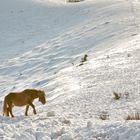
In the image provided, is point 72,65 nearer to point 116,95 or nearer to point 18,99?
point 116,95

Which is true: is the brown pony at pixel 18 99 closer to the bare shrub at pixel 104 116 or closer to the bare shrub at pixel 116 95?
the bare shrub at pixel 104 116

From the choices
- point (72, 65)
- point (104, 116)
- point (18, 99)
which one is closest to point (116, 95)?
point (104, 116)

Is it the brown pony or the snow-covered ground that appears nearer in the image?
the snow-covered ground

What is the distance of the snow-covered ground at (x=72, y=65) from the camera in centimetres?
665

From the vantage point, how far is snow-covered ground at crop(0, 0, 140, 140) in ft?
21.8

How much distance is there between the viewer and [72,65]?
13.7 m

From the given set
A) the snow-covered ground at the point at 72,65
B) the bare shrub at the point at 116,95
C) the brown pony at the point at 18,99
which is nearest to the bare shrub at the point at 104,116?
the snow-covered ground at the point at 72,65

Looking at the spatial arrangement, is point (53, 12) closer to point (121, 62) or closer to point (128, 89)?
point (121, 62)

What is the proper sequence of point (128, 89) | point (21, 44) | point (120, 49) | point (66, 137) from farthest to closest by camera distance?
point (21, 44) → point (120, 49) → point (128, 89) → point (66, 137)

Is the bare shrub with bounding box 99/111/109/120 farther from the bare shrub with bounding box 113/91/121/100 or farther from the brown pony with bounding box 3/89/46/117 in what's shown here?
the brown pony with bounding box 3/89/46/117

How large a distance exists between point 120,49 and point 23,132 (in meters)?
7.48

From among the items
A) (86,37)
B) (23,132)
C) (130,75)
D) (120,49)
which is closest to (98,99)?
(130,75)

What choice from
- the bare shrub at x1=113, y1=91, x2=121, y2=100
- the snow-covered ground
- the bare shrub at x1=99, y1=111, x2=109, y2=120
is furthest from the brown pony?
the bare shrub at x1=113, y1=91, x2=121, y2=100

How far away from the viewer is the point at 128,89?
9125 mm
